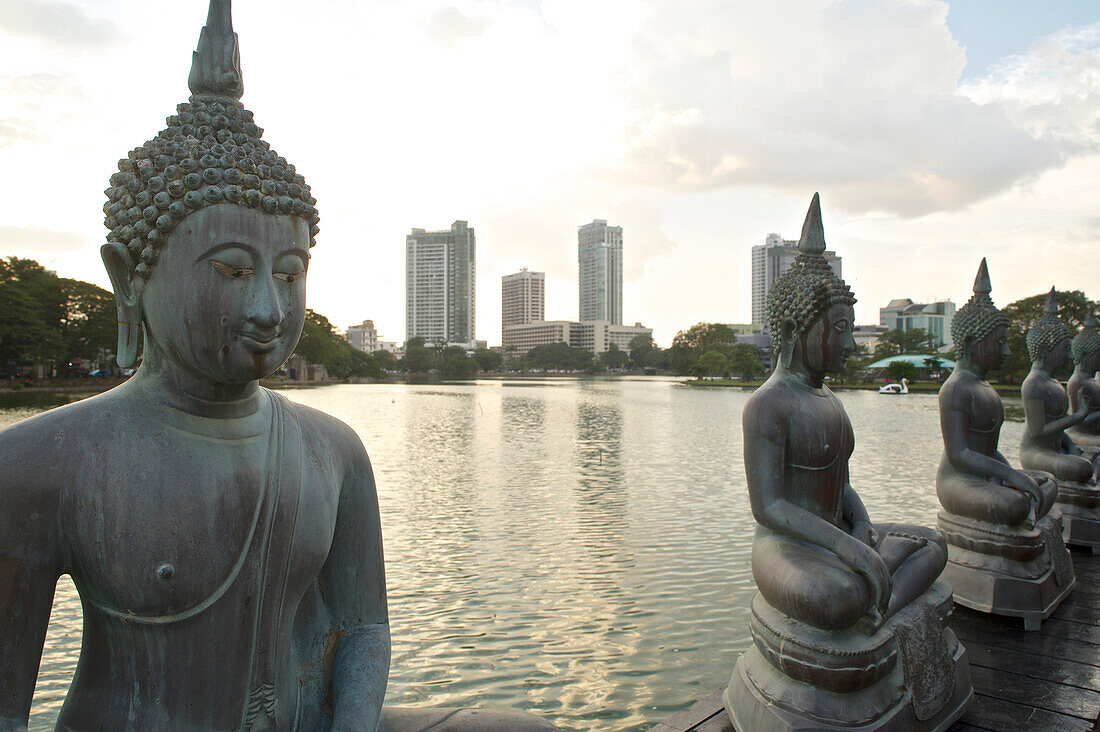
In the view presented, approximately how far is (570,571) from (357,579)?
19.6ft

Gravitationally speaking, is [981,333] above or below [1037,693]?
above

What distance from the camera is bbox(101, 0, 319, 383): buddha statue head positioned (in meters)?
1.53

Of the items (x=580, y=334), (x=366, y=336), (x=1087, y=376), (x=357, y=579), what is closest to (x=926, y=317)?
(x=580, y=334)

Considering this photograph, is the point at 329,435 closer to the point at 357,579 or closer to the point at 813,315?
the point at 357,579

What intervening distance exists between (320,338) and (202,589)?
55740mm

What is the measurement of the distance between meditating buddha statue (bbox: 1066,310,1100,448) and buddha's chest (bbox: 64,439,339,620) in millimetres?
8022

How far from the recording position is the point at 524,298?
144m

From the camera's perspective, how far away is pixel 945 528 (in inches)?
203

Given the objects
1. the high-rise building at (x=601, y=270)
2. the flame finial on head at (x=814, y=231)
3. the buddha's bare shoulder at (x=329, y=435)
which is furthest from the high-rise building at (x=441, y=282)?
the buddha's bare shoulder at (x=329, y=435)

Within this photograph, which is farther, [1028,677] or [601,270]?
[601,270]

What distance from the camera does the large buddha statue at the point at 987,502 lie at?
4.73 metres

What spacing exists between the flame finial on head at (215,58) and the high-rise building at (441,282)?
126 metres

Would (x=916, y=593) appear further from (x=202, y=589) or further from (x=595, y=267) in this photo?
(x=595, y=267)

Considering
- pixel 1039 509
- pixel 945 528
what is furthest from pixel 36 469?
pixel 1039 509
